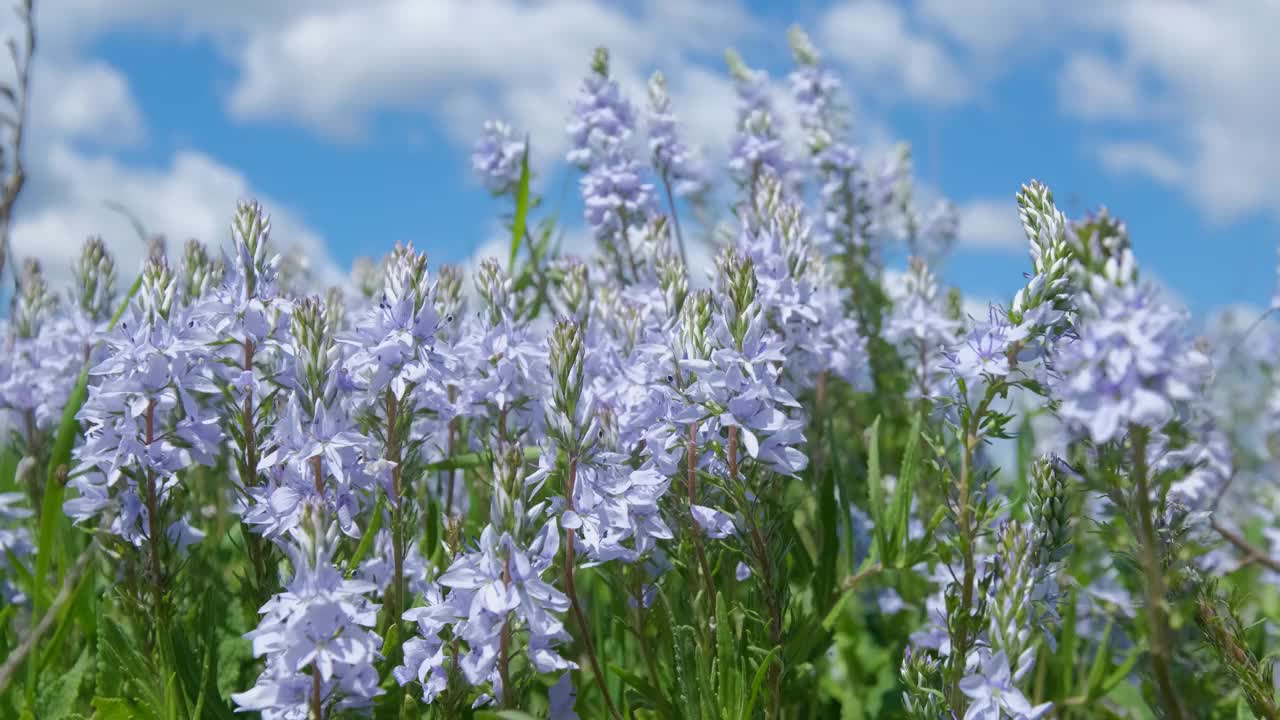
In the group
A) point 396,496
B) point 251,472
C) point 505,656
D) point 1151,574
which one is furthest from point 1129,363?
point 251,472

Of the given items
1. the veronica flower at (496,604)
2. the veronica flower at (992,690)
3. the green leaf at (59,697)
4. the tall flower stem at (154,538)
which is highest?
the tall flower stem at (154,538)

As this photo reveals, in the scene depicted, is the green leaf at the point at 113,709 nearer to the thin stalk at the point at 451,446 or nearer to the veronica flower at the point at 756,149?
the thin stalk at the point at 451,446

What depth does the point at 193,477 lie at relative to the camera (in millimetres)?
5293

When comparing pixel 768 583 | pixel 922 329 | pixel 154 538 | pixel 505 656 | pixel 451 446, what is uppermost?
pixel 922 329

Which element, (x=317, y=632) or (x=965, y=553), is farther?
(x=965, y=553)

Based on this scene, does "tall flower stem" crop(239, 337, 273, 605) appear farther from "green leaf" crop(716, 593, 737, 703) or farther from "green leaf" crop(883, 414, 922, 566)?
"green leaf" crop(883, 414, 922, 566)

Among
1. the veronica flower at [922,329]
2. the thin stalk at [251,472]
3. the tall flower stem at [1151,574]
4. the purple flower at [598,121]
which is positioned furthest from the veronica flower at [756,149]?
the tall flower stem at [1151,574]

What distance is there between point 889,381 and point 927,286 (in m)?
1.01

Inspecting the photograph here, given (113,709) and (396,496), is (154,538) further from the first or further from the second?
(396,496)

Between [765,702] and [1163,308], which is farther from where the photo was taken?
[765,702]

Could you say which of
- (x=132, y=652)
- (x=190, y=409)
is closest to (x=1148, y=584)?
(x=190, y=409)

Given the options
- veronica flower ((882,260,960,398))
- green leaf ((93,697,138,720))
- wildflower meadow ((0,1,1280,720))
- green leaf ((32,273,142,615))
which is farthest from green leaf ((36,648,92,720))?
veronica flower ((882,260,960,398))

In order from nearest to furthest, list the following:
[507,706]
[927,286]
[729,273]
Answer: [507,706] → [729,273] → [927,286]

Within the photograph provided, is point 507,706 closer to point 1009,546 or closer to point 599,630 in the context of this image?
point 599,630
